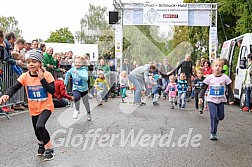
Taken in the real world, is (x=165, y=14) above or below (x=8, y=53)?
above

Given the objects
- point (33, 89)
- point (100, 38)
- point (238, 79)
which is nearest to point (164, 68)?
point (238, 79)

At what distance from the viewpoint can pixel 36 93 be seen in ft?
20.0

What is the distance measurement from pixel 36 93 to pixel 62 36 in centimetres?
10137

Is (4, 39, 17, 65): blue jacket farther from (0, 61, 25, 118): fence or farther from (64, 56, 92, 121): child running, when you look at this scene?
(64, 56, 92, 121): child running

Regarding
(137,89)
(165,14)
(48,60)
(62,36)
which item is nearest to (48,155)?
(48,60)

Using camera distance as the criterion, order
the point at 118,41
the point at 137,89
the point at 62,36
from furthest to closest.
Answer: the point at 62,36, the point at 118,41, the point at 137,89

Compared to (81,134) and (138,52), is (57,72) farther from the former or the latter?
(138,52)

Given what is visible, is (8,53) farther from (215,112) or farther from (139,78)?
(139,78)

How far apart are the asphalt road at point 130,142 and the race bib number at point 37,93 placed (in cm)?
86

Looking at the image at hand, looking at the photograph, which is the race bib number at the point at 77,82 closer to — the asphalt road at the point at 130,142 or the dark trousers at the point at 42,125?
the asphalt road at the point at 130,142

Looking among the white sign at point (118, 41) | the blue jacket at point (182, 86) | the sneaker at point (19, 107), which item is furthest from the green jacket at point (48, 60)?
the white sign at point (118, 41)

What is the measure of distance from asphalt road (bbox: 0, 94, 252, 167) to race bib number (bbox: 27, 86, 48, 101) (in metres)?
0.86

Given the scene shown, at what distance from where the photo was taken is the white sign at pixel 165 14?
22.7m

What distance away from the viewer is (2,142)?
23.8 feet
